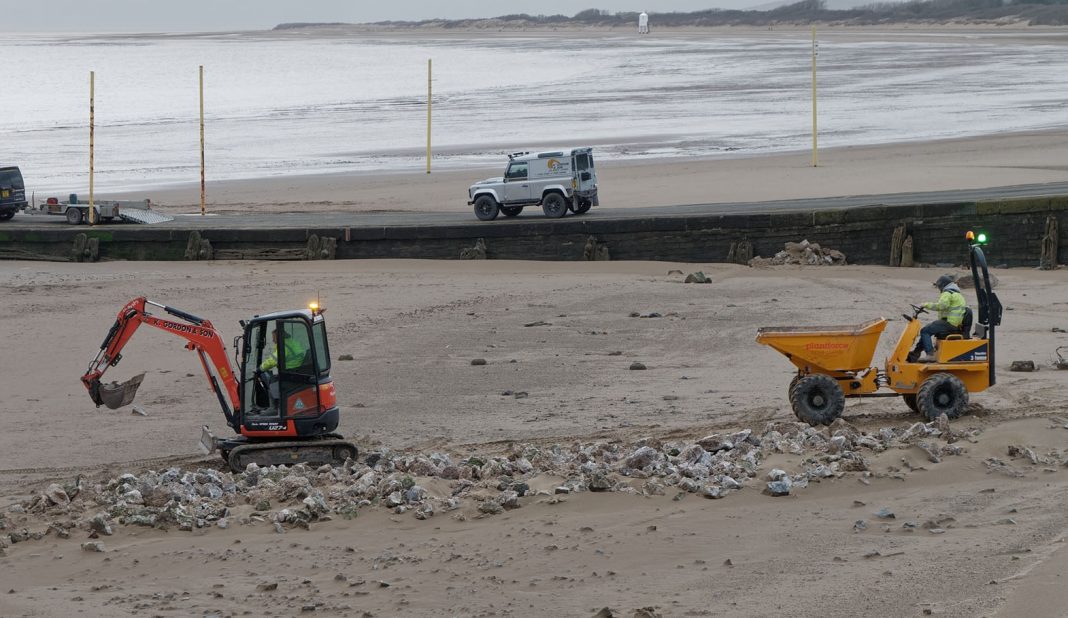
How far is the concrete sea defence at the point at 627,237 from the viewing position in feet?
88.0

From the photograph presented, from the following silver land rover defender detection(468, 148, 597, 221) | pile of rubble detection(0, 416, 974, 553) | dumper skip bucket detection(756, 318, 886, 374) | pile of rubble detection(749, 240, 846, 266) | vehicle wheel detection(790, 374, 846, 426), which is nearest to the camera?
pile of rubble detection(0, 416, 974, 553)

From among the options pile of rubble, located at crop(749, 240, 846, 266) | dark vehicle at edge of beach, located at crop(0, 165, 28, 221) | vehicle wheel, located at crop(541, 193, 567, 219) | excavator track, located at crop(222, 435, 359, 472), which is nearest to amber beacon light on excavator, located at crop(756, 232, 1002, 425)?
excavator track, located at crop(222, 435, 359, 472)

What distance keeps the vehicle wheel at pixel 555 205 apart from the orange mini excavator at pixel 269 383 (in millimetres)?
16307

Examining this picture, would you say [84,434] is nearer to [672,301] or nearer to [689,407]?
[689,407]

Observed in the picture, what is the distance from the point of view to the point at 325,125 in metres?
60.4

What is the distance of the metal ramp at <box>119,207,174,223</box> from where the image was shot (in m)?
32.2

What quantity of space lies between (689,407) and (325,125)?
45.9 m

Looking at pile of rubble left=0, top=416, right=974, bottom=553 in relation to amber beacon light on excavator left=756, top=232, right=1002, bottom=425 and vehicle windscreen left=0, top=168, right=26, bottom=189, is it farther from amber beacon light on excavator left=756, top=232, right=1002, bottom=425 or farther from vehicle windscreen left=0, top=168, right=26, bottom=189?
vehicle windscreen left=0, top=168, right=26, bottom=189

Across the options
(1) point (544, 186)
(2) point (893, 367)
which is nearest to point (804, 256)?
(1) point (544, 186)

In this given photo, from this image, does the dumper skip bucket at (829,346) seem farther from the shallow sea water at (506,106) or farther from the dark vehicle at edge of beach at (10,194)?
the shallow sea water at (506,106)

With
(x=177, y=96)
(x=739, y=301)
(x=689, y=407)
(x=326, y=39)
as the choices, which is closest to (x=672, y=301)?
(x=739, y=301)

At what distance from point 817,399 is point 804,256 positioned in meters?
12.7

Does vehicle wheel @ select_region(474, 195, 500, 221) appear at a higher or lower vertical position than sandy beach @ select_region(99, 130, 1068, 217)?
lower

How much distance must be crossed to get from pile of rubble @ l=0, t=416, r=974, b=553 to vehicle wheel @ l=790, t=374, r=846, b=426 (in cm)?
80
